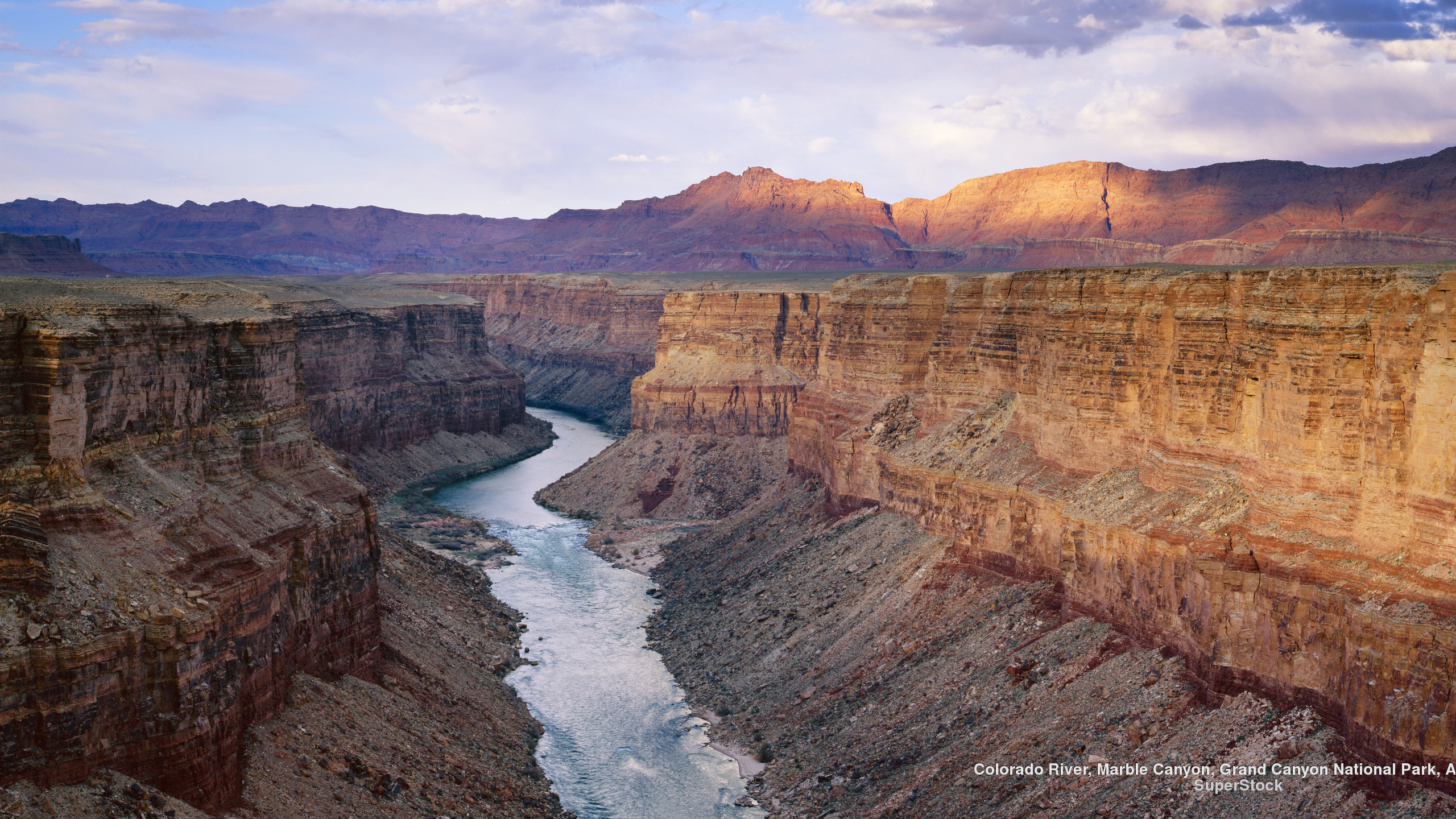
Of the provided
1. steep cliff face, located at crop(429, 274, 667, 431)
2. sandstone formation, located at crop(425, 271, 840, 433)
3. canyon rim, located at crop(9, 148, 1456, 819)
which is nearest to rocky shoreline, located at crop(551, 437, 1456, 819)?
canyon rim, located at crop(9, 148, 1456, 819)

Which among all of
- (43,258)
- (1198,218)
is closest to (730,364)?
(1198,218)

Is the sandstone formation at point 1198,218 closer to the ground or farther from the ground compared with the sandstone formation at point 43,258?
farther from the ground

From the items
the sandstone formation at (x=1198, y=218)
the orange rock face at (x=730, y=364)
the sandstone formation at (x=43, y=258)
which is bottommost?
the orange rock face at (x=730, y=364)

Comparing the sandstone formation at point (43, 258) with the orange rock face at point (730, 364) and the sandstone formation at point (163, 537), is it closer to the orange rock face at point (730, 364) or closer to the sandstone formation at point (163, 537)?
the orange rock face at point (730, 364)

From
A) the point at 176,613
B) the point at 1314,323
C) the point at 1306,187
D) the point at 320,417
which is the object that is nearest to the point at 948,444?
the point at 1314,323

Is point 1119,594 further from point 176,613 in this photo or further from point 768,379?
point 768,379

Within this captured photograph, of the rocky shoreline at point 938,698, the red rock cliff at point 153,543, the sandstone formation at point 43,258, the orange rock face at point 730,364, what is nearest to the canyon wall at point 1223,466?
the rocky shoreline at point 938,698
